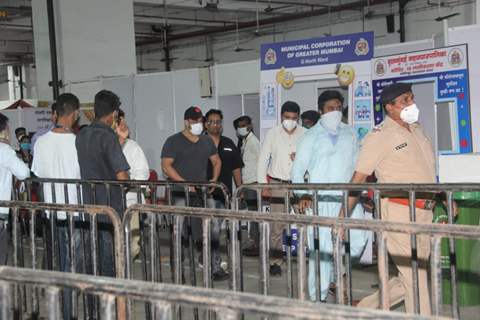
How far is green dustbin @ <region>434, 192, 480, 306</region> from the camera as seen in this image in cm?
610

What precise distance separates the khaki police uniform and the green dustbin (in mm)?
1062

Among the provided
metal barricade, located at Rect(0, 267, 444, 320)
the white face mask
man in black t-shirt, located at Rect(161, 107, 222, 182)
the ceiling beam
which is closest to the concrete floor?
man in black t-shirt, located at Rect(161, 107, 222, 182)

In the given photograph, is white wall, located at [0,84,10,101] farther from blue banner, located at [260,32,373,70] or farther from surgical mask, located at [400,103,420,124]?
surgical mask, located at [400,103,420,124]

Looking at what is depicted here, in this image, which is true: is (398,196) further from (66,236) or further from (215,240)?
(215,240)

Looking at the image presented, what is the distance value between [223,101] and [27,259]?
4.04m

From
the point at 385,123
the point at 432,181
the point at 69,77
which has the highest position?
the point at 69,77

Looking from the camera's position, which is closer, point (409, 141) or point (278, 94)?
point (409, 141)

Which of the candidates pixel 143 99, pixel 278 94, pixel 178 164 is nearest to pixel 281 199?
pixel 178 164

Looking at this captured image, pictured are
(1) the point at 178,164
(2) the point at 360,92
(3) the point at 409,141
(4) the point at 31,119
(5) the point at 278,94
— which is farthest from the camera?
(4) the point at 31,119

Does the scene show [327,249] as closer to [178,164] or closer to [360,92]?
[178,164]

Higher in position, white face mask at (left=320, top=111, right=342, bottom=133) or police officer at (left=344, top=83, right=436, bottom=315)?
white face mask at (left=320, top=111, right=342, bottom=133)

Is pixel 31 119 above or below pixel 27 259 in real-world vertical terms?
above

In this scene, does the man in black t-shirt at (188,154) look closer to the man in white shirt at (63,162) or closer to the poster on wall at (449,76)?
the man in white shirt at (63,162)

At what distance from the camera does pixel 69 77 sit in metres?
15.9
